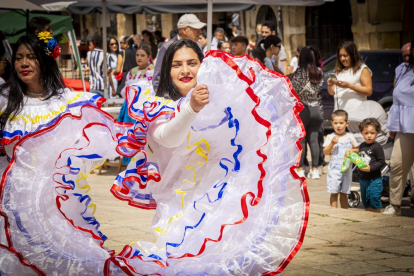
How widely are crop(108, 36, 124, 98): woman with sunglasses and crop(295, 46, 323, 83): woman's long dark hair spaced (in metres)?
A: 5.61

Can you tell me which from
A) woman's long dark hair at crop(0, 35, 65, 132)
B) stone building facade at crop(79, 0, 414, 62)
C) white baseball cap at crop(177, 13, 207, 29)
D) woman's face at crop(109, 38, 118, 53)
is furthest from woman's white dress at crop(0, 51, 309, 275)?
stone building facade at crop(79, 0, 414, 62)

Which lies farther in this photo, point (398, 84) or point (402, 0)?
point (402, 0)

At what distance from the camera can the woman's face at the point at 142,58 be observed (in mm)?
11008

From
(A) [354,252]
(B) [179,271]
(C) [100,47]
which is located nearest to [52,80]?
(B) [179,271]

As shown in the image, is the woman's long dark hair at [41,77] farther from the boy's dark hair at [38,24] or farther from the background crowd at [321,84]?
the boy's dark hair at [38,24]

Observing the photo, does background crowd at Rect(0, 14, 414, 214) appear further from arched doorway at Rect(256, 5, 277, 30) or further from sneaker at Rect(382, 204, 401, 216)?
arched doorway at Rect(256, 5, 277, 30)

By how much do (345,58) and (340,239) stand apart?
4320 mm

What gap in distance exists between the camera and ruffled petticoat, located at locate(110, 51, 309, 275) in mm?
3734

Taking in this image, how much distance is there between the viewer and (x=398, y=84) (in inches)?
292

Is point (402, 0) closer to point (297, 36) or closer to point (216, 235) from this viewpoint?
point (297, 36)

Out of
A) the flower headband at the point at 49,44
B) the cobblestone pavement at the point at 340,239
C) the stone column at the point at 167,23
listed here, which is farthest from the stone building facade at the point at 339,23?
the flower headband at the point at 49,44

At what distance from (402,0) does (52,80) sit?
16177 millimetres

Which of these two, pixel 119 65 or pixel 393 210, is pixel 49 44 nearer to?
pixel 393 210

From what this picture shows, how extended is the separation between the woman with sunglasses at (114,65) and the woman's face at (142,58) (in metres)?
3.86
